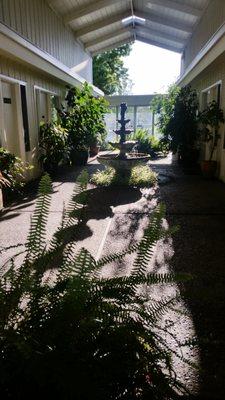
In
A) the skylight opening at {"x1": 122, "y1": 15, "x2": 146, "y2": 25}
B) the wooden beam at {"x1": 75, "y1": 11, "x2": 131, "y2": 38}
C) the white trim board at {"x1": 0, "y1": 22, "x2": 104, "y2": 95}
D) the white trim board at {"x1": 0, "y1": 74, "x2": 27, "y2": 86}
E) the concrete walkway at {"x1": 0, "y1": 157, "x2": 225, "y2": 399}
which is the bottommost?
the concrete walkway at {"x1": 0, "y1": 157, "x2": 225, "y2": 399}

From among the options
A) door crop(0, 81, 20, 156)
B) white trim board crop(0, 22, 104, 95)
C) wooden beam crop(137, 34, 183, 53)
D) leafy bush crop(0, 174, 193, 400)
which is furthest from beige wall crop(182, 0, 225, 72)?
leafy bush crop(0, 174, 193, 400)

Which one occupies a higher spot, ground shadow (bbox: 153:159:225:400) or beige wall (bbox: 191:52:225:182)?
beige wall (bbox: 191:52:225:182)

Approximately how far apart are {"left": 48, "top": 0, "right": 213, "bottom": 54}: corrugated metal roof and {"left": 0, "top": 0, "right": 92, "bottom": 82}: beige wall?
0.34m

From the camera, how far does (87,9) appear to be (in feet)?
29.9

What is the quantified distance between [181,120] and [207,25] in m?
2.60

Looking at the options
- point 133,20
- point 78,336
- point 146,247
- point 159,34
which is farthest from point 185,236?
point 159,34

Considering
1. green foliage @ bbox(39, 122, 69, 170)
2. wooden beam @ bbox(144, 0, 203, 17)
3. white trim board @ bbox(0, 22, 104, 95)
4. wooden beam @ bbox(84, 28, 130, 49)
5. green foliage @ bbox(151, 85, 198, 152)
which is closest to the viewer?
white trim board @ bbox(0, 22, 104, 95)

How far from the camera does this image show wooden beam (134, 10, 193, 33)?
10359mm

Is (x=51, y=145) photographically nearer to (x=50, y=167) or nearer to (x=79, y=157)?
(x=50, y=167)

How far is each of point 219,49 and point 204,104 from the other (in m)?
3.66

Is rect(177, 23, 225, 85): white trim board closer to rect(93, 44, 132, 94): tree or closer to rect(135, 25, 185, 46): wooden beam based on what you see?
rect(135, 25, 185, 46): wooden beam

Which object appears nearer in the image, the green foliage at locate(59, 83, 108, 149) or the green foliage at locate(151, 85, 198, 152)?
the green foliage at locate(151, 85, 198, 152)

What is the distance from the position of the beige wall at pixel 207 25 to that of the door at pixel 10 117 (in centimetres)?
473

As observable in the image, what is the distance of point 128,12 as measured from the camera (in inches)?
423
